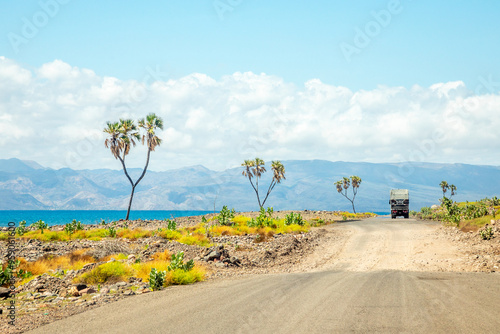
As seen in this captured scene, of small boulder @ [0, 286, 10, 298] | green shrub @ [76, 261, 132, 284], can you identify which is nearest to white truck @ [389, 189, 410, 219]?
green shrub @ [76, 261, 132, 284]

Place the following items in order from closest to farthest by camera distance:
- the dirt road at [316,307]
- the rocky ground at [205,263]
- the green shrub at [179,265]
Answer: the dirt road at [316,307] < the rocky ground at [205,263] < the green shrub at [179,265]

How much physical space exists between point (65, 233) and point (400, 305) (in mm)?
33044

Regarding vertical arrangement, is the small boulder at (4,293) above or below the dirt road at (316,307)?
below

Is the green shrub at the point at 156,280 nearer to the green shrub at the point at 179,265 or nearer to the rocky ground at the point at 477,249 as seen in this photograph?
the green shrub at the point at 179,265

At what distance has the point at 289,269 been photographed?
17.5 metres

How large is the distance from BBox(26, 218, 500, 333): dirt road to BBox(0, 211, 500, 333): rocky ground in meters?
1.10

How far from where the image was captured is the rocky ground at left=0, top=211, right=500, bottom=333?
34.7 feet

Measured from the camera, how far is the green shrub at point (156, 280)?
1259cm

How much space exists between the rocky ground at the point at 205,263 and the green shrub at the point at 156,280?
0.24m

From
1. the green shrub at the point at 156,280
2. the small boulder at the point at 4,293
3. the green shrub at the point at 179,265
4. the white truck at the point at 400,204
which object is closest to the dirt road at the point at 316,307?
the green shrub at the point at 156,280

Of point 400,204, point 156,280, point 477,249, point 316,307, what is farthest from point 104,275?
point 400,204

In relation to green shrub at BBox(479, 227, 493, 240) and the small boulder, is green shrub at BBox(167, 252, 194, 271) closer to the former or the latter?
the small boulder

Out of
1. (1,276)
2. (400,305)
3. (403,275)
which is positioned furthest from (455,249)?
(1,276)

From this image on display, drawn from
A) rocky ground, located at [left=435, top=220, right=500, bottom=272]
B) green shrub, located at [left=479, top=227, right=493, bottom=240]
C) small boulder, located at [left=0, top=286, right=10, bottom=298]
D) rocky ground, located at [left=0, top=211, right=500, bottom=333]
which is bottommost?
small boulder, located at [left=0, top=286, right=10, bottom=298]
